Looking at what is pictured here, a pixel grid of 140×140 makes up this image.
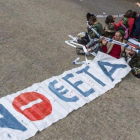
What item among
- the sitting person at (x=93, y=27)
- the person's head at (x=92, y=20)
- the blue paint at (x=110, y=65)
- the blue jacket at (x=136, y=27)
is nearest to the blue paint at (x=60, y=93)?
the blue paint at (x=110, y=65)

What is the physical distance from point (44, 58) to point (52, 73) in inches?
21.7

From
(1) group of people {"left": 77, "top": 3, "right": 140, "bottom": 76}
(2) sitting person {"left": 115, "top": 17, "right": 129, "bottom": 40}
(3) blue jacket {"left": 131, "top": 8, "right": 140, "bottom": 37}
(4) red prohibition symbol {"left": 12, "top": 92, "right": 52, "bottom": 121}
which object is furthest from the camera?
→ (3) blue jacket {"left": 131, "top": 8, "right": 140, "bottom": 37}

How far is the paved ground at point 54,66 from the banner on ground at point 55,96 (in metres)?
0.12

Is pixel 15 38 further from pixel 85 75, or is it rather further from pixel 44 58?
pixel 85 75

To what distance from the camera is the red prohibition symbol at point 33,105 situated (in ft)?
10.9

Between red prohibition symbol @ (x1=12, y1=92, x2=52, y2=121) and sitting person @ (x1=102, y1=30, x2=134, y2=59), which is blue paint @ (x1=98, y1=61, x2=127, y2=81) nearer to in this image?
sitting person @ (x1=102, y1=30, x2=134, y2=59)

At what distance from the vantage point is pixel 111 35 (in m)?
5.72

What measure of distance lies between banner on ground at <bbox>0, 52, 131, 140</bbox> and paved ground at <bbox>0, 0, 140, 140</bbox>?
4.9 inches

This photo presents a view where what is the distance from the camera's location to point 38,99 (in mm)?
3602

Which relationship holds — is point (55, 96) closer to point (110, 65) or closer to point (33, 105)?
point (33, 105)

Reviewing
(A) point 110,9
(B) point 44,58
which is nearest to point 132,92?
(B) point 44,58

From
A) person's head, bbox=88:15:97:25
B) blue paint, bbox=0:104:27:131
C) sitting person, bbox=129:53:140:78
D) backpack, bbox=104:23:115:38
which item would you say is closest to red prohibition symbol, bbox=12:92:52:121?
blue paint, bbox=0:104:27:131

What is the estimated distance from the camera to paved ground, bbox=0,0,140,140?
10.9 ft

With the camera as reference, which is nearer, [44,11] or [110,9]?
[44,11]
